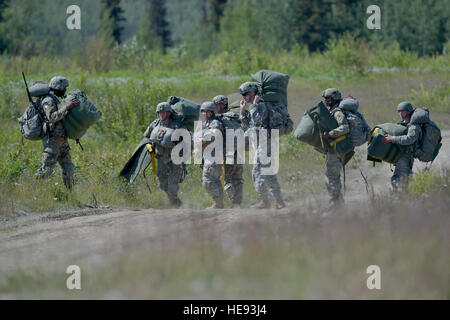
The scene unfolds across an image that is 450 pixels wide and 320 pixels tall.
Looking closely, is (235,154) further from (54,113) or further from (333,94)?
(54,113)

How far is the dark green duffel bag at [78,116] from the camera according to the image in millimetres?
10078

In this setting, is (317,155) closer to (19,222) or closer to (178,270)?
(19,222)

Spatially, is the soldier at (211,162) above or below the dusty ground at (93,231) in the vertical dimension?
above

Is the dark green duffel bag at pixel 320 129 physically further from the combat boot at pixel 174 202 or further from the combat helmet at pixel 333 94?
the combat boot at pixel 174 202

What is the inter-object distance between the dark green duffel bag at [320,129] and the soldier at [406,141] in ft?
1.91

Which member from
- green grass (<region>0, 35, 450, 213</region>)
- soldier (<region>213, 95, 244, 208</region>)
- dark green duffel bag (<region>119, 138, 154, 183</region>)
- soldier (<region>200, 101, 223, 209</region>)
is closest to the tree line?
green grass (<region>0, 35, 450, 213</region>)

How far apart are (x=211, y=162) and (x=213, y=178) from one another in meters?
0.24

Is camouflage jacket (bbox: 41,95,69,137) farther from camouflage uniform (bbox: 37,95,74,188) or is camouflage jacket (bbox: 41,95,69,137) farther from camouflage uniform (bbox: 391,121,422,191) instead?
camouflage uniform (bbox: 391,121,422,191)

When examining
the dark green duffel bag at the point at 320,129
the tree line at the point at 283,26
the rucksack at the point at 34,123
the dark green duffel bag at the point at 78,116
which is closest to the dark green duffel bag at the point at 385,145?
the dark green duffel bag at the point at 320,129

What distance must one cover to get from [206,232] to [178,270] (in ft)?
3.89

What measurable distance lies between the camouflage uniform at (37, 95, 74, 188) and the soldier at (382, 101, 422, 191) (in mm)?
4592

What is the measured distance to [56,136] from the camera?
10250mm

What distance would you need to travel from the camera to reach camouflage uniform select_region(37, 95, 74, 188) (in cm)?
1007

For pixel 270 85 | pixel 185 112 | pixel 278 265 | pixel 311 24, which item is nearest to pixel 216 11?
pixel 311 24
